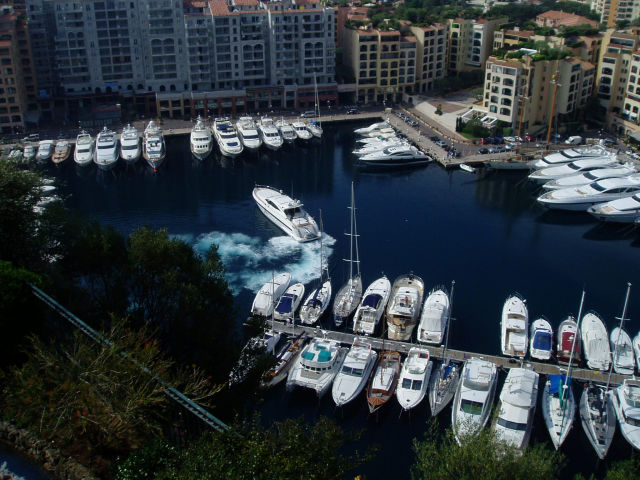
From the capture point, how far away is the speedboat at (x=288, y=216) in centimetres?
4519

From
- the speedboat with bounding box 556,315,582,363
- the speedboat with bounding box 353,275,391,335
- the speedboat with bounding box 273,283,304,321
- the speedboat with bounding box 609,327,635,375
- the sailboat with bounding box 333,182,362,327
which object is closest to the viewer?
the speedboat with bounding box 609,327,635,375

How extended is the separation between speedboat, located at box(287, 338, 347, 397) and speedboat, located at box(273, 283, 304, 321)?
11.3 feet

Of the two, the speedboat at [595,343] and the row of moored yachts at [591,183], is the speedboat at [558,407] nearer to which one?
the speedboat at [595,343]

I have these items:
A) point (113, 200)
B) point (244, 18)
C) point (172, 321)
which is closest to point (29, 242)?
point (172, 321)

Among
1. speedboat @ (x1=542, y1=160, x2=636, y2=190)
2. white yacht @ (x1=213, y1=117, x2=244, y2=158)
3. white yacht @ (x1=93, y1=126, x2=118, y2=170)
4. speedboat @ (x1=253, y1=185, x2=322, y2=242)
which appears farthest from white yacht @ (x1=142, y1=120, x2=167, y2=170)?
speedboat @ (x1=542, y1=160, x2=636, y2=190)

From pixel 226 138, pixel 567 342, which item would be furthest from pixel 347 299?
pixel 226 138

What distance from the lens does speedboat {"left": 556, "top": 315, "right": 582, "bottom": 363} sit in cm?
3186

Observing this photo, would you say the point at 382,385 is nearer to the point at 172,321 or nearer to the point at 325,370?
the point at 325,370

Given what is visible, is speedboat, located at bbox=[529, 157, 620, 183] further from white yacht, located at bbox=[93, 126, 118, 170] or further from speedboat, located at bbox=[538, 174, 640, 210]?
white yacht, located at bbox=[93, 126, 118, 170]

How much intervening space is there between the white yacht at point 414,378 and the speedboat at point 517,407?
3.30 m

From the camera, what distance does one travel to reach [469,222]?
48.7 meters

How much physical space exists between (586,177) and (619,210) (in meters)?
5.63

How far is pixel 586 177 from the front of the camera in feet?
173

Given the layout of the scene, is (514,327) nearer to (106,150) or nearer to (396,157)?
(396,157)
